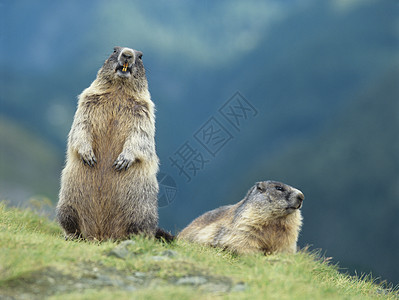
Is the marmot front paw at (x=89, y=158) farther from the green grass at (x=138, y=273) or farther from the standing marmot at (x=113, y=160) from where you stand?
the green grass at (x=138, y=273)

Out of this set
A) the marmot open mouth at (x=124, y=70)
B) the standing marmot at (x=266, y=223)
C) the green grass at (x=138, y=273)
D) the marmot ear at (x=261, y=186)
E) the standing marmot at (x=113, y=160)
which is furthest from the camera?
the marmot ear at (x=261, y=186)

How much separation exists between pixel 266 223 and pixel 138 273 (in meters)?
3.25

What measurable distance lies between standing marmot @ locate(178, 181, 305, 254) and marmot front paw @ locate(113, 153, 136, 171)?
7.47 ft

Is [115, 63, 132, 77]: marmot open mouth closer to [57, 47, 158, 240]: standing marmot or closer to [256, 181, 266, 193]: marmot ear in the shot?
[57, 47, 158, 240]: standing marmot

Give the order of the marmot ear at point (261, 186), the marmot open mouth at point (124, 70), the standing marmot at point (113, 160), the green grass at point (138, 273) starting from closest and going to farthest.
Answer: the green grass at point (138, 273) → the standing marmot at point (113, 160) → the marmot open mouth at point (124, 70) → the marmot ear at point (261, 186)

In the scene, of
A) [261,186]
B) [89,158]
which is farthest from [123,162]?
[261,186]

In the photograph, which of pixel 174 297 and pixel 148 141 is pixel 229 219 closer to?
pixel 148 141

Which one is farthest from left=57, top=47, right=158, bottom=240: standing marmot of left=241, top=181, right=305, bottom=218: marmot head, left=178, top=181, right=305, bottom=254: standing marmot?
left=241, top=181, right=305, bottom=218: marmot head

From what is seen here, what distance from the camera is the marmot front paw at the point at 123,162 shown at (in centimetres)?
746

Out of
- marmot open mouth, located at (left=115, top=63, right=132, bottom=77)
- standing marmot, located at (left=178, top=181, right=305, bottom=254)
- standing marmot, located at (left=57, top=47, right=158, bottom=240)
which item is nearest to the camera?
standing marmot, located at (left=57, top=47, right=158, bottom=240)

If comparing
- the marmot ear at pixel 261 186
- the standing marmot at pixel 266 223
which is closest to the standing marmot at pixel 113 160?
the standing marmot at pixel 266 223

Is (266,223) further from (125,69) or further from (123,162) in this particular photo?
(125,69)

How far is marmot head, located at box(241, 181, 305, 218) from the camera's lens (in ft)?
27.3

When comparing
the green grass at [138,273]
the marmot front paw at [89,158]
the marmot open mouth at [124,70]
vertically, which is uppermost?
the marmot open mouth at [124,70]
